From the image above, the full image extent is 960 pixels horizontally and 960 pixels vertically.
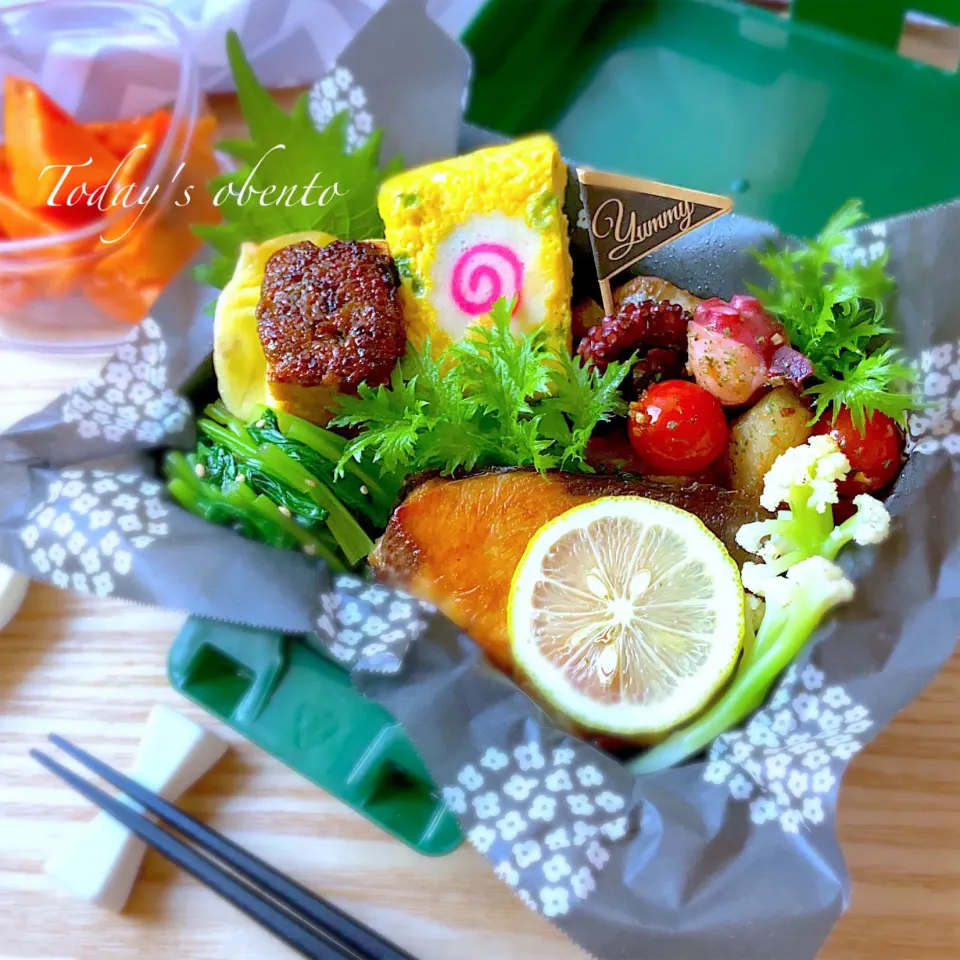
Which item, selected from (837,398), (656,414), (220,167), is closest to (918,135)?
(837,398)

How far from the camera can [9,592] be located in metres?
1.28

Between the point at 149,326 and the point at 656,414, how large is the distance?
0.82 m

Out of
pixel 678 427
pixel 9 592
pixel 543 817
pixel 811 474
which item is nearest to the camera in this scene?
pixel 543 817

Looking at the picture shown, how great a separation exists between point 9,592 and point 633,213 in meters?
1.10

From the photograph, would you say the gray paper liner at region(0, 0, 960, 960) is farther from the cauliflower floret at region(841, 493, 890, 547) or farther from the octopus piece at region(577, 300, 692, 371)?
the octopus piece at region(577, 300, 692, 371)

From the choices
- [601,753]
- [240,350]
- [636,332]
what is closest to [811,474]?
[636,332]

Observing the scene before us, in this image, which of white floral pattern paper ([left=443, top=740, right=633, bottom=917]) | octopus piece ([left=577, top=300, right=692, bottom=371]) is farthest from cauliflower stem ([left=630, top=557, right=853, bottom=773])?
octopus piece ([left=577, top=300, right=692, bottom=371])

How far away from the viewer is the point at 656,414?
1.15 meters

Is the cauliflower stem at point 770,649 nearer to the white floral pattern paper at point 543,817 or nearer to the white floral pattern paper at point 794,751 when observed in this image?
the white floral pattern paper at point 794,751

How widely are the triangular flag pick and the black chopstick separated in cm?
95

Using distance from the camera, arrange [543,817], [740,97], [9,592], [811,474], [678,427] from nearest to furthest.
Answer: [543,817], [811,474], [678,427], [9,592], [740,97]

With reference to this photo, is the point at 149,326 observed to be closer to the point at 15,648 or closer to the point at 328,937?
the point at 15,648

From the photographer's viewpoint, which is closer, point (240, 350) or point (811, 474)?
point (811, 474)

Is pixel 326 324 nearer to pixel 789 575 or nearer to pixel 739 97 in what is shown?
pixel 789 575
